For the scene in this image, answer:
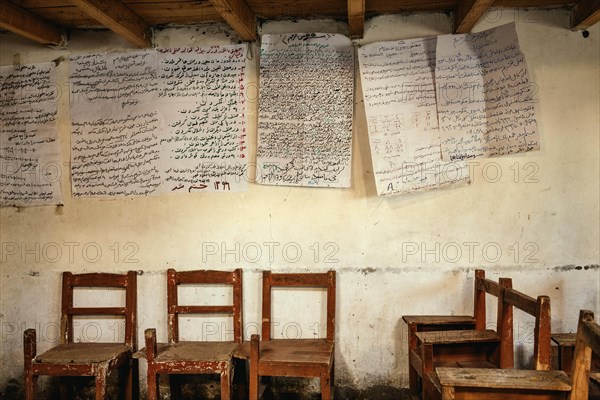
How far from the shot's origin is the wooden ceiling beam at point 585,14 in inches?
113

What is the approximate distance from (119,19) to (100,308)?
1896 mm

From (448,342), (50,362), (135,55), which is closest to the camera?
(448,342)

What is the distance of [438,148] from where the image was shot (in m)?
3.21

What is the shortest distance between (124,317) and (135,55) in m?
1.82

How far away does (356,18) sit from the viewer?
2986 millimetres

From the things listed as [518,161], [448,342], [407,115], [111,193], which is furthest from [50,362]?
[518,161]

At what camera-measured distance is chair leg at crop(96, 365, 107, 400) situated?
2898mm

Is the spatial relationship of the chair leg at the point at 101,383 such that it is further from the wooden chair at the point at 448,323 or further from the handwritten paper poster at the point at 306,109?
the wooden chair at the point at 448,323

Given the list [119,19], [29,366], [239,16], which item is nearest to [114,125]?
[119,19]

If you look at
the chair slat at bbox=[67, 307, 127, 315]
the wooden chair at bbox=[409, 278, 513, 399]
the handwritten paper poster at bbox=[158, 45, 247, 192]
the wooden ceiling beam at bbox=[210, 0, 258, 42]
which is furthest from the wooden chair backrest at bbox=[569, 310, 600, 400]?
the chair slat at bbox=[67, 307, 127, 315]

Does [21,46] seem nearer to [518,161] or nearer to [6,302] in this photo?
[6,302]

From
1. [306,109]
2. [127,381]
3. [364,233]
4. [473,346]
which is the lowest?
[127,381]

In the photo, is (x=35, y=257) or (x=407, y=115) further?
(x=35, y=257)

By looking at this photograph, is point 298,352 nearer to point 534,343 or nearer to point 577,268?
point 534,343
